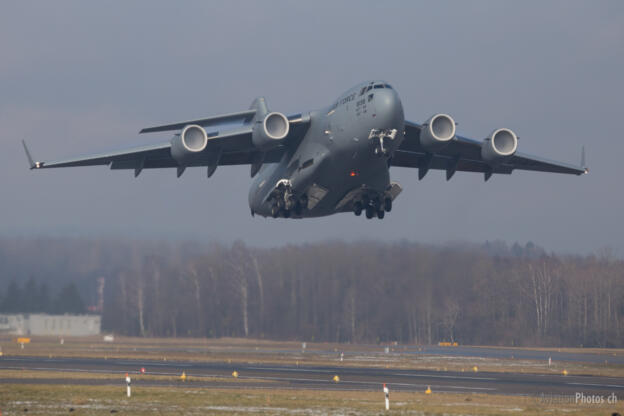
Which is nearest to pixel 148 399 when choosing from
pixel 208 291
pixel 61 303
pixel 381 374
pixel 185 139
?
pixel 185 139

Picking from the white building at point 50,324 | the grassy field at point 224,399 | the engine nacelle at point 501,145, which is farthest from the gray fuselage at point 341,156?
the white building at point 50,324


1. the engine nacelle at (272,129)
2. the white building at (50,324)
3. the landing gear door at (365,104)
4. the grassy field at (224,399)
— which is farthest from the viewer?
the white building at (50,324)

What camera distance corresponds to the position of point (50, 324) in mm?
69000

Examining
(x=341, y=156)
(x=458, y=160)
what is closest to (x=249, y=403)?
(x=341, y=156)

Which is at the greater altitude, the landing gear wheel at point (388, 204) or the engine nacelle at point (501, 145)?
the engine nacelle at point (501, 145)

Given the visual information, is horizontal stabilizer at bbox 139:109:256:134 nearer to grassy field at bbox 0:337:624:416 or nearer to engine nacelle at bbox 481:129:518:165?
grassy field at bbox 0:337:624:416

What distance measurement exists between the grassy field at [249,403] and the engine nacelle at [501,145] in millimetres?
7507

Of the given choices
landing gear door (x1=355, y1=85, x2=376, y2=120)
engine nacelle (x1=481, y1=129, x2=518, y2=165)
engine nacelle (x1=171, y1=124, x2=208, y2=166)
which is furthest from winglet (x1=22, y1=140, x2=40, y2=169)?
engine nacelle (x1=481, y1=129, x2=518, y2=165)

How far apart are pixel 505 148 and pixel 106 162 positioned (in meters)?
13.2

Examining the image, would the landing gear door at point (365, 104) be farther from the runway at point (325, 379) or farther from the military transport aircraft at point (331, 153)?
the runway at point (325, 379)

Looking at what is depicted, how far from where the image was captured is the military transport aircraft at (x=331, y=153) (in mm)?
22875

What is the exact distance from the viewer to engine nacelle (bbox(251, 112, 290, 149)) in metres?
24.1

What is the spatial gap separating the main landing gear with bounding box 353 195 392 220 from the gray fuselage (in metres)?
0.23

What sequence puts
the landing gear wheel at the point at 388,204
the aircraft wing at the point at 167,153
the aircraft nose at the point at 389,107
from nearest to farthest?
the aircraft nose at the point at 389,107, the aircraft wing at the point at 167,153, the landing gear wheel at the point at 388,204
